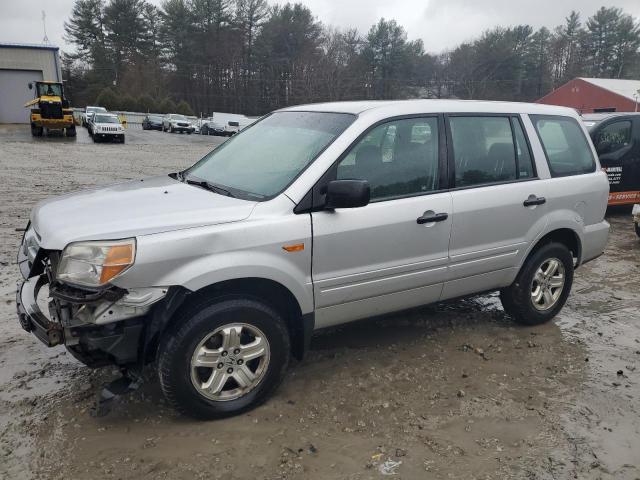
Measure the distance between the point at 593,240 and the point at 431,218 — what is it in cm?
209

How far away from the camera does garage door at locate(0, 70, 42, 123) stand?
4326cm

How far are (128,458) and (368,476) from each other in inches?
50.5

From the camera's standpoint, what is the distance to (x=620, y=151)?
31.6 feet

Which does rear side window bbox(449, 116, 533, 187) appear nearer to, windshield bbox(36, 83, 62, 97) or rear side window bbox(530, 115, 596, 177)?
rear side window bbox(530, 115, 596, 177)

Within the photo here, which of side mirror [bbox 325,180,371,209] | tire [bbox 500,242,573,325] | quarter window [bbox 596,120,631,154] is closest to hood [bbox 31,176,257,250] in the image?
side mirror [bbox 325,180,371,209]

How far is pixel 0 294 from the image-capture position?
5188mm

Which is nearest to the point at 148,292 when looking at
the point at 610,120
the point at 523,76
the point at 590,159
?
the point at 590,159

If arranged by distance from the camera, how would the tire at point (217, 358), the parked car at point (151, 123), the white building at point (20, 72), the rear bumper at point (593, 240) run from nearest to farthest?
1. the tire at point (217, 358)
2. the rear bumper at point (593, 240)
3. the white building at point (20, 72)
4. the parked car at point (151, 123)

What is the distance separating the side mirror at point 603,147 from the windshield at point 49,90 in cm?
2887

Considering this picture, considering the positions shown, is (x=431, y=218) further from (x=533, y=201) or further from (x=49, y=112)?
(x=49, y=112)

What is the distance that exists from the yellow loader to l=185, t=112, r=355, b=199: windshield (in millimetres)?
28751

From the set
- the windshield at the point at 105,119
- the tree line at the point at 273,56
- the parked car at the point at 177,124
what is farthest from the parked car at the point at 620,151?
the tree line at the point at 273,56

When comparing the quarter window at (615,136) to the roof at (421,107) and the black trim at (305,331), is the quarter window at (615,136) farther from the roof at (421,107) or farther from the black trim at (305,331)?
the black trim at (305,331)

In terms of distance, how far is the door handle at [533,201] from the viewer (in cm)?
433
